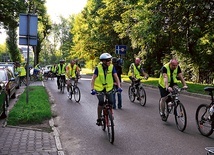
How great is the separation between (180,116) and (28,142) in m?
3.72

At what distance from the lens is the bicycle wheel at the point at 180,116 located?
780 cm

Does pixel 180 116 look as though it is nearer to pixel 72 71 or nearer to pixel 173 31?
pixel 72 71

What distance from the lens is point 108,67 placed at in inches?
294

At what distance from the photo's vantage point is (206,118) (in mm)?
7270

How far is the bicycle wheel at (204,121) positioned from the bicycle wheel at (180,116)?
331 millimetres

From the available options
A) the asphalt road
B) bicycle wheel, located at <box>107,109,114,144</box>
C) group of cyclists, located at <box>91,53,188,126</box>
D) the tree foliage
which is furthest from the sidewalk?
the tree foliage

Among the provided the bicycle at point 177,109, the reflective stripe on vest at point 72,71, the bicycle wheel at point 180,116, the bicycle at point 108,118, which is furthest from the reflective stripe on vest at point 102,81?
the reflective stripe on vest at point 72,71

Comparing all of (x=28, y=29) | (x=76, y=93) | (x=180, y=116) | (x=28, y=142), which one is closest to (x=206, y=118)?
(x=180, y=116)

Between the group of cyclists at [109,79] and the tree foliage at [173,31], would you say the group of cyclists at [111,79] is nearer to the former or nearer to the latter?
the group of cyclists at [109,79]

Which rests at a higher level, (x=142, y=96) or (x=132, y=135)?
(x=142, y=96)

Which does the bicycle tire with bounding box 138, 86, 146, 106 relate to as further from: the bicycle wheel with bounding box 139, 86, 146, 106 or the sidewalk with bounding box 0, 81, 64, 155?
the sidewalk with bounding box 0, 81, 64, 155

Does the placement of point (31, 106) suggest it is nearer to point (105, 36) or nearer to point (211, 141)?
point (211, 141)

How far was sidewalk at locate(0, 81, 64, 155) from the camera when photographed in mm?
5930

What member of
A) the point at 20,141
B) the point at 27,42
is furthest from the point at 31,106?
the point at 20,141
